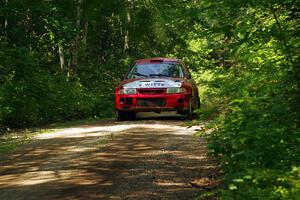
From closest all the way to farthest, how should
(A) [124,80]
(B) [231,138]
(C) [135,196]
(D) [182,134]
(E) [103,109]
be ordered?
(B) [231,138]
(C) [135,196]
(D) [182,134]
(A) [124,80]
(E) [103,109]

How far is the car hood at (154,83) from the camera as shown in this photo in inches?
576

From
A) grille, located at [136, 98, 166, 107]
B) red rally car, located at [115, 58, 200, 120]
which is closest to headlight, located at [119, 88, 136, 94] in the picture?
red rally car, located at [115, 58, 200, 120]

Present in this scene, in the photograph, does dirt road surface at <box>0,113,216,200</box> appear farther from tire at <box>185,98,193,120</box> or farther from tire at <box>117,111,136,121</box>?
tire at <box>117,111,136,121</box>

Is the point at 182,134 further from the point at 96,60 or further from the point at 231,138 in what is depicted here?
the point at 96,60

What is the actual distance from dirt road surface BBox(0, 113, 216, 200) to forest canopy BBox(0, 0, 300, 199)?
34.0 inches

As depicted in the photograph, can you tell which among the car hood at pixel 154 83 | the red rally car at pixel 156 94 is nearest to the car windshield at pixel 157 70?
the red rally car at pixel 156 94

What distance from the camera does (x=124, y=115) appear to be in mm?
15484

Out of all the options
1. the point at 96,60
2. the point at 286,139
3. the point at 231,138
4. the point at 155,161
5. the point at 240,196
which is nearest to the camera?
the point at 240,196

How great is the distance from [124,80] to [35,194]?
29.8ft

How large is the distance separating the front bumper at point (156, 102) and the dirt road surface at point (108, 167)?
2773 millimetres

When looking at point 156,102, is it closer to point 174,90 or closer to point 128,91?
point 174,90

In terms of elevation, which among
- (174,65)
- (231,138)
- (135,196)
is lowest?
(135,196)

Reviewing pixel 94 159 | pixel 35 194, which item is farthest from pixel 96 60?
pixel 35 194

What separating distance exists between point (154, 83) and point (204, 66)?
7031mm
